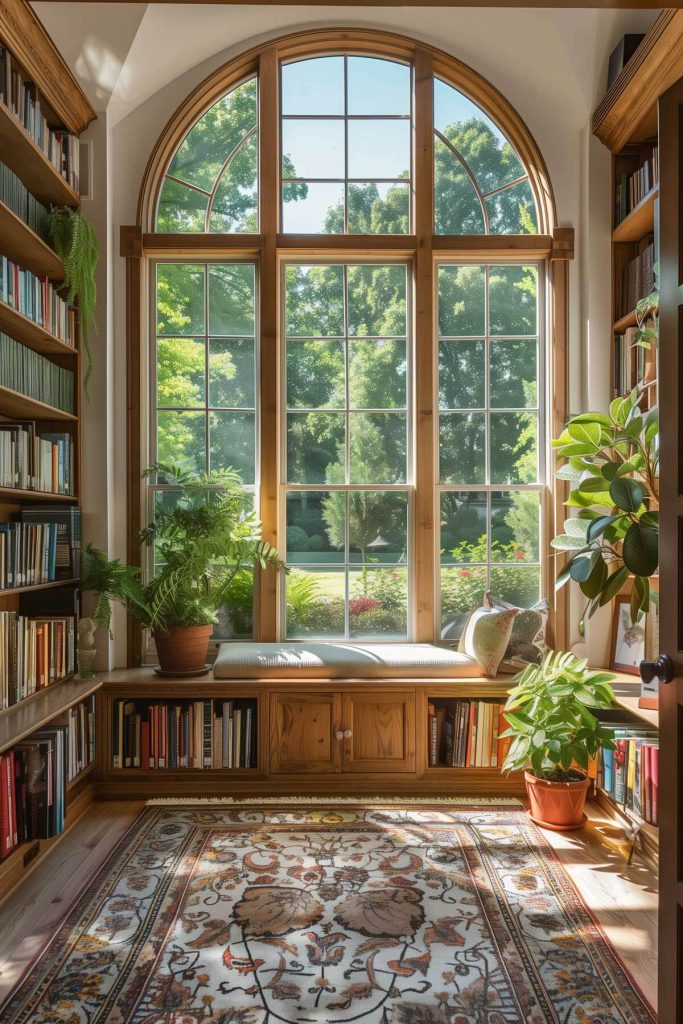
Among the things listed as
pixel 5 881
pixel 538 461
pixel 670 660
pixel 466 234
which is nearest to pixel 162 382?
pixel 466 234

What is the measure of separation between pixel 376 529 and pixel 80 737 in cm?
187

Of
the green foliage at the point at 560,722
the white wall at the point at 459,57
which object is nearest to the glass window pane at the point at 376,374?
the white wall at the point at 459,57

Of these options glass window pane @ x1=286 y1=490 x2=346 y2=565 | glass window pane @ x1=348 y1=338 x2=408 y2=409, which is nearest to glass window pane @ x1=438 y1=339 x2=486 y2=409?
glass window pane @ x1=348 y1=338 x2=408 y2=409

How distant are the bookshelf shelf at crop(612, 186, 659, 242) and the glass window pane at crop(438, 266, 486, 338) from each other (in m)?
0.75

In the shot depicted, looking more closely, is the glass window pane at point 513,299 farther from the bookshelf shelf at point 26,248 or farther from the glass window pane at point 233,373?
the bookshelf shelf at point 26,248

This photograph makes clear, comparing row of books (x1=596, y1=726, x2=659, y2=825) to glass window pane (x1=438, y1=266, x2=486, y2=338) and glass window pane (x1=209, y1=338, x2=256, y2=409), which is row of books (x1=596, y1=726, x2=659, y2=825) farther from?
glass window pane (x1=209, y1=338, x2=256, y2=409)

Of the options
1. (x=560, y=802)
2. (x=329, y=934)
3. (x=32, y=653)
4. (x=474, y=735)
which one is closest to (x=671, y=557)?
(x=329, y=934)

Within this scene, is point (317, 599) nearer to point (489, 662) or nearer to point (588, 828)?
point (489, 662)

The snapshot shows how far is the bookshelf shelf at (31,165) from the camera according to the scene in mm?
3137

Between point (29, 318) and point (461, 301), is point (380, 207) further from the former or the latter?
point (29, 318)

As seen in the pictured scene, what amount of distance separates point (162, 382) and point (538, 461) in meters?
2.18

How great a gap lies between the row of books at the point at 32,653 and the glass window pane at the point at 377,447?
1729 mm

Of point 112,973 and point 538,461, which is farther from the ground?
point 538,461

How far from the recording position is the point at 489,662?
12.7ft
